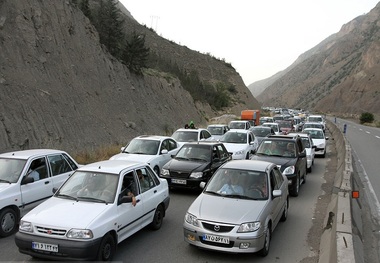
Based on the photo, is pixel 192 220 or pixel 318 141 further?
pixel 318 141

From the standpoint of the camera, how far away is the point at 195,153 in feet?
41.7

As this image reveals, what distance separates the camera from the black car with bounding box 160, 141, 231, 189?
11.4 metres

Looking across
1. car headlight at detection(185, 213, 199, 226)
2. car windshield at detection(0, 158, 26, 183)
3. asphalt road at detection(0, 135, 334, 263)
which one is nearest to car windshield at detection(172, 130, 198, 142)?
asphalt road at detection(0, 135, 334, 263)

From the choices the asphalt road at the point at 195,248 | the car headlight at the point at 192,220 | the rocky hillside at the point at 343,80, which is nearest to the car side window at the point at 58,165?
the asphalt road at the point at 195,248

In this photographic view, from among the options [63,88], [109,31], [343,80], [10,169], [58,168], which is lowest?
[58,168]

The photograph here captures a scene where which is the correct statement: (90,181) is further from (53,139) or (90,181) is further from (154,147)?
(53,139)

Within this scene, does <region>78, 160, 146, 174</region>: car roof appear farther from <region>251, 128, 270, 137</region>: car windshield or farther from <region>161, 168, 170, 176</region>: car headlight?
<region>251, 128, 270, 137</region>: car windshield

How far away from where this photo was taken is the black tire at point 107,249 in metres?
6.02

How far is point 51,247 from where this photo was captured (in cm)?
577

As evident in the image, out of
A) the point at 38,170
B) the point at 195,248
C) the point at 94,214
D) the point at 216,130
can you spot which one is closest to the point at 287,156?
the point at 195,248

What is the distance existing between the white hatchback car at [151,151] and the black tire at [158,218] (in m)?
4.32

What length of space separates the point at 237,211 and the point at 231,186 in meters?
1.02

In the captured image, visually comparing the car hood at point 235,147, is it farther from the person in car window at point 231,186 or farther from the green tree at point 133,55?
the green tree at point 133,55

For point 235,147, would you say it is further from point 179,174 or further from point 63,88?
point 63,88
